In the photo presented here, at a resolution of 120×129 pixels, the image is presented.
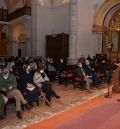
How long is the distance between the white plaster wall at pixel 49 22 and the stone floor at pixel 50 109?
10.8 meters

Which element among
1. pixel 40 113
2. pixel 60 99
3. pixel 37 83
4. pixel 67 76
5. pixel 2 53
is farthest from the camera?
pixel 2 53

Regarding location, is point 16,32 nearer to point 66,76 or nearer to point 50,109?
point 66,76

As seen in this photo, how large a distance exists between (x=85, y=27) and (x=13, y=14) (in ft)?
32.3

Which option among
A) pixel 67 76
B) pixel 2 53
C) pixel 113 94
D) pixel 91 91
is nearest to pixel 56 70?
pixel 67 76

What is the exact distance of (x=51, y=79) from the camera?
43.0 ft

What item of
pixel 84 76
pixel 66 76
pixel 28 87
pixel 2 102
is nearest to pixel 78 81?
pixel 84 76

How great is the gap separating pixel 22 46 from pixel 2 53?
2.79 metres

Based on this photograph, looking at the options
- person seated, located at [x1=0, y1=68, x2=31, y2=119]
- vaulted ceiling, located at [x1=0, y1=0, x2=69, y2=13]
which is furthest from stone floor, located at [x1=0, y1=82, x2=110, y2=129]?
vaulted ceiling, located at [x1=0, y1=0, x2=69, y2=13]

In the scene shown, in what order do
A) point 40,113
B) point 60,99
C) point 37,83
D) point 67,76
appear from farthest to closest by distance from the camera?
1. point 67,76
2. point 60,99
3. point 37,83
4. point 40,113

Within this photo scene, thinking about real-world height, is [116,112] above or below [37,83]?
below

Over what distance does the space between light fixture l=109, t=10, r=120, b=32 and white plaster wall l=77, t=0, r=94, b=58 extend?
1636 millimetres

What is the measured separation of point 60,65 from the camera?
44.1ft

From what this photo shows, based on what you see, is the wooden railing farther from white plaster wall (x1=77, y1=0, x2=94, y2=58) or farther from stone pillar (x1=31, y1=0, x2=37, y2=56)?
white plaster wall (x1=77, y1=0, x2=94, y2=58)

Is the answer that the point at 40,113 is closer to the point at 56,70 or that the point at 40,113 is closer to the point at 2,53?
the point at 56,70
